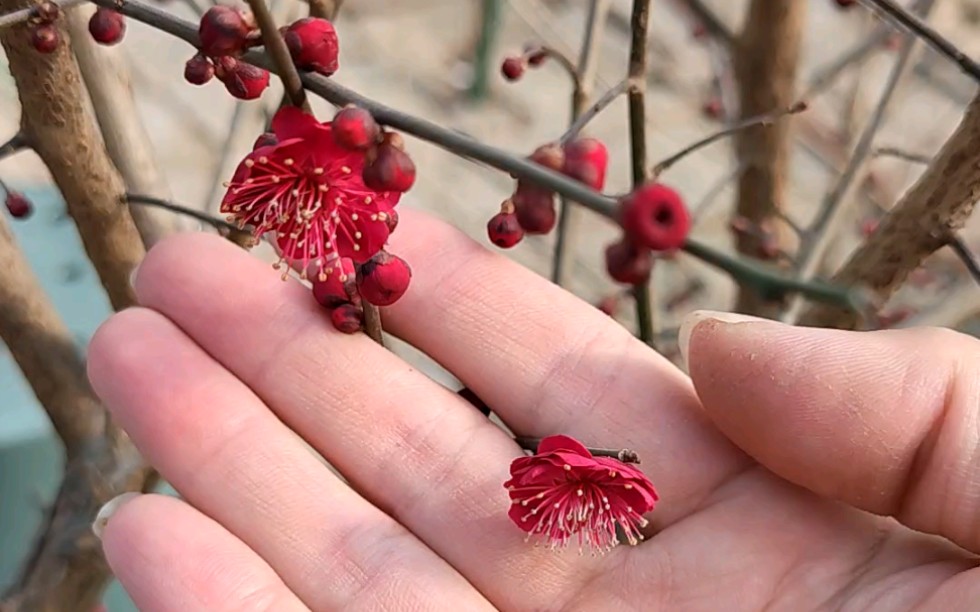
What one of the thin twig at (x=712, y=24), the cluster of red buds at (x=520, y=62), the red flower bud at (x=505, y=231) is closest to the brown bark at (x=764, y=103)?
the thin twig at (x=712, y=24)

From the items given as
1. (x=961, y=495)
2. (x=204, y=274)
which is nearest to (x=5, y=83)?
(x=204, y=274)

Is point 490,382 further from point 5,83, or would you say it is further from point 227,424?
point 5,83

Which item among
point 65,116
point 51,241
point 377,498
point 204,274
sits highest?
point 65,116

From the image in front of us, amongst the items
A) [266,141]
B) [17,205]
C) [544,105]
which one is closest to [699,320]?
[266,141]

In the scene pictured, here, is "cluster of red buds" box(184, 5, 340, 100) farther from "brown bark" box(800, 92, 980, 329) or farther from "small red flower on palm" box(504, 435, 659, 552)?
"brown bark" box(800, 92, 980, 329)

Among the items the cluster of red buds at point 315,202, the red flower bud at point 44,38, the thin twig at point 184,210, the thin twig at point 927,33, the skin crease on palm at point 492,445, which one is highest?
the thin twig at point 927,33

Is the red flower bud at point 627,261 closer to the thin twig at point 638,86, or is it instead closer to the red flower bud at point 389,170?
the red flower bud at point 389,170

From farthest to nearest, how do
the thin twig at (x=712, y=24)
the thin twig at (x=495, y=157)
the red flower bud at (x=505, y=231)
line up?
the thin twig at (x=712, y=24)
the red flower bud at (x=505, y=231)
the thin twig at (x=495, y=157)

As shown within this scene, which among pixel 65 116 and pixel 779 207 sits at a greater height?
pixel 65 116
